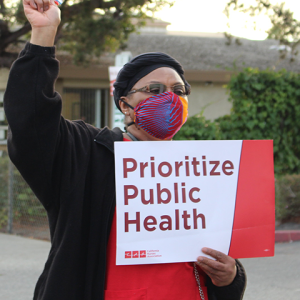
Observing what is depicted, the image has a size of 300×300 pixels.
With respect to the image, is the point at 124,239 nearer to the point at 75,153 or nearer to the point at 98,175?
the point at 98,175

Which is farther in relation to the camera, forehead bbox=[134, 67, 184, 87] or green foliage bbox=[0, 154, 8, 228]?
green foliage bbox=[0, 154, 8, 228]

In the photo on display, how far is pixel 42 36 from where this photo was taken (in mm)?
1568

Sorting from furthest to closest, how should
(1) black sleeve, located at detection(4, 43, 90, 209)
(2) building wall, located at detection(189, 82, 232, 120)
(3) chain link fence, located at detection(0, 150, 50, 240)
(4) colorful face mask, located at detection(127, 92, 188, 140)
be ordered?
(2) building wall, located at detection(189, 82, 232, 120)
(3) chain link fence, located at detection(0, 150, 50, 240)
(4) colorful face mask, located at detection(127, 92, 188, 140)
(1) black sleeve, located at detection(4, 43, 90, 209)

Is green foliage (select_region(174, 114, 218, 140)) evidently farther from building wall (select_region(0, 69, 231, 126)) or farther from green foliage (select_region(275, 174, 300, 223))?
building wall (select_region(0, 69, 231, 126))

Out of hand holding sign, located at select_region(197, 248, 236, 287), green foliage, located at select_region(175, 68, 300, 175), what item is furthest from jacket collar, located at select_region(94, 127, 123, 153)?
green foliage, located at select_region(175, 68, 300, 175)

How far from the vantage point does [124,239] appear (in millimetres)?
1778

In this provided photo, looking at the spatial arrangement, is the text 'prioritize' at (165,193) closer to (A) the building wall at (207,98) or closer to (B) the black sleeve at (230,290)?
(B) the black sleeve at (230,290)

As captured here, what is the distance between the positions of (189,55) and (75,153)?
16729 millimetres

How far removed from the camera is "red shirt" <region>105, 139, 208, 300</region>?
68.2 inches

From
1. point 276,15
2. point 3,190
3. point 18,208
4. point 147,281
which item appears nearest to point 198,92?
point 276,15

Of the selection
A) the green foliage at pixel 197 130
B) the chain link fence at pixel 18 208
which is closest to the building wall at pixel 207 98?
the green foliage at pixel 197 130

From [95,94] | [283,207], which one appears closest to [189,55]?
[95,94]

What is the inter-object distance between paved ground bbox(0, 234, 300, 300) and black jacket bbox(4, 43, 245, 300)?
Result: 3644 mm

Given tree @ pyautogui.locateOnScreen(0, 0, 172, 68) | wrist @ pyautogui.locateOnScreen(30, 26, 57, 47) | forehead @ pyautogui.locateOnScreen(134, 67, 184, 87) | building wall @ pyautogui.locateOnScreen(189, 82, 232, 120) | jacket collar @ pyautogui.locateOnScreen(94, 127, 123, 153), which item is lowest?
building wall @ pyautogui.locateOnScreen(189, 82, 232, 120)
